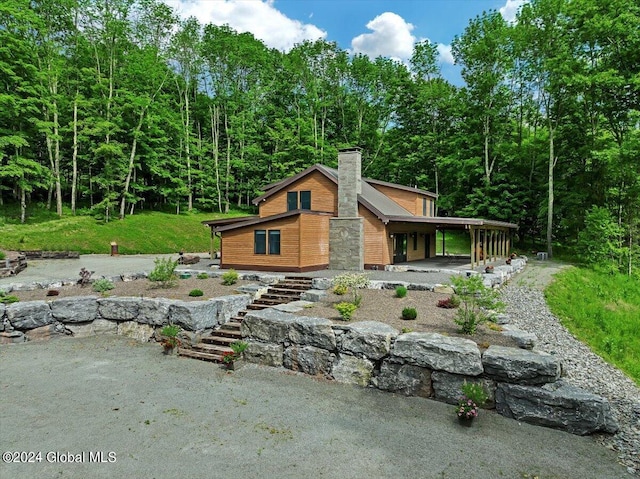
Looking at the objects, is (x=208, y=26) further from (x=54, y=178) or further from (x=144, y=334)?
(x=144, y=334)

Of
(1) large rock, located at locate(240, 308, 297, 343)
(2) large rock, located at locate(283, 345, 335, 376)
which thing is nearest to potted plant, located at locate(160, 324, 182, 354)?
(1) large rock, located at locate(240, 308, 297, 343)

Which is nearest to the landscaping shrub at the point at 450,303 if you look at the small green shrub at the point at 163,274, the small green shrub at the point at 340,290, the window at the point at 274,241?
the small green shrub at the point at 340,290

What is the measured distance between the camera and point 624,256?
74.1 feet

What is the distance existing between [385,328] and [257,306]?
17.8 ft

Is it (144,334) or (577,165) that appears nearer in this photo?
(144,334)

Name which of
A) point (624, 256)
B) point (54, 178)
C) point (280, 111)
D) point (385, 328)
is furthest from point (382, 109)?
point (385, 328)

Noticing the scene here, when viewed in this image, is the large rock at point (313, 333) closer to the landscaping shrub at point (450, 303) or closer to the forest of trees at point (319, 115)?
the landscaping shrub at point (450, 303)

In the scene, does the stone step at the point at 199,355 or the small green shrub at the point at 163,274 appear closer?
the stone step at the point at 199,355

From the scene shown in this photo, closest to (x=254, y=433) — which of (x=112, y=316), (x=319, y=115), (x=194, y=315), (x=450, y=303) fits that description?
(x=194, y=315)

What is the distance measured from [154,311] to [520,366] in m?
9.44

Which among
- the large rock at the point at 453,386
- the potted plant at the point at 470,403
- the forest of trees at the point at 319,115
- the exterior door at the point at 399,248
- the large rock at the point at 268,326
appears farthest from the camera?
the forest of trees at the point at 319,115

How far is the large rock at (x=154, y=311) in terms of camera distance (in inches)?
414

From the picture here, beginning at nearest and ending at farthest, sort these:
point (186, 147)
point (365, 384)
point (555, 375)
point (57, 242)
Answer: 1. point (555, 375)
2. point (365, 384)
3. point (57, 242)
4. point (186, 147)

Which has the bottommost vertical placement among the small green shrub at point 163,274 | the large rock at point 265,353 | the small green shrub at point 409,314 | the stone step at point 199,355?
the stone step at point 199,355
